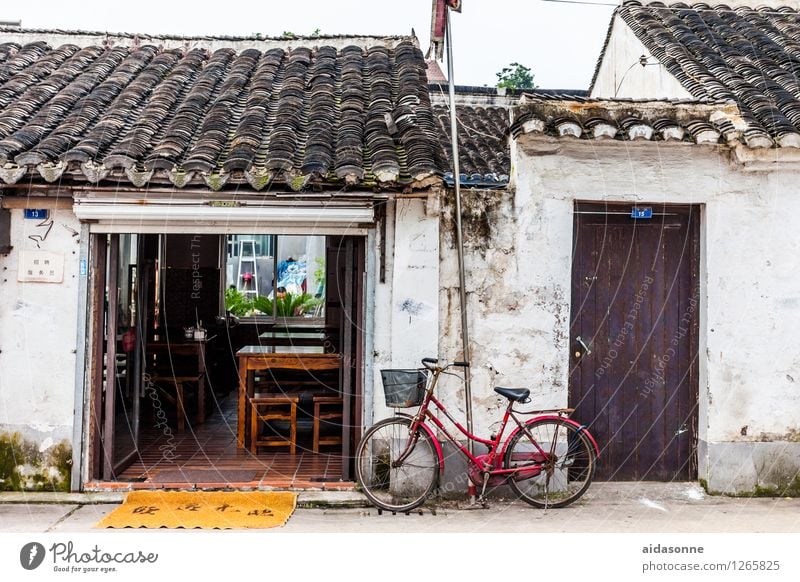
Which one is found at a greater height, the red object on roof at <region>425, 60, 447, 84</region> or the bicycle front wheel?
the red object on roof at <region>425, 60, 447, 84</region>

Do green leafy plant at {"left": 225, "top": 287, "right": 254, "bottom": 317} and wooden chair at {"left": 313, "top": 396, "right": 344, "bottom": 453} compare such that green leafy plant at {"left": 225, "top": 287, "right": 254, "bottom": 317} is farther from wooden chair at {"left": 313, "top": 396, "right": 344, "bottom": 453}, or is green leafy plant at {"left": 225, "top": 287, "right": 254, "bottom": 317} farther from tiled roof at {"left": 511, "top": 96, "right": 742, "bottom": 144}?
tiled roof at {"left": 511, "top": 96, "right": 742, "bottom": 144}

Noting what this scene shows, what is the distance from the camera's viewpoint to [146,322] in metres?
10.6

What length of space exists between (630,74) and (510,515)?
7303 mm

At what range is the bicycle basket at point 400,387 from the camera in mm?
6762

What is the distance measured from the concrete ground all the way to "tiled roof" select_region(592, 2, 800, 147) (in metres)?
3.34

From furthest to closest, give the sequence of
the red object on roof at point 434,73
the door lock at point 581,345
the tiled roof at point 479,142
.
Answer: the red object on roof at point 434,73 → the tiled roof at point 479,142 → the door lock at point 581,345

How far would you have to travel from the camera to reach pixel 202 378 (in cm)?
1090

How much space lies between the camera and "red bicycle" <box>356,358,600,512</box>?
688cm

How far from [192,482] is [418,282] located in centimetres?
290
